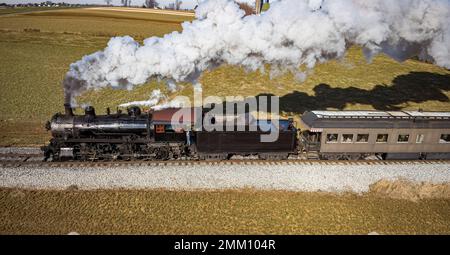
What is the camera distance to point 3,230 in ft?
43.2

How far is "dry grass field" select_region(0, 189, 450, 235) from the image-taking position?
538 inches

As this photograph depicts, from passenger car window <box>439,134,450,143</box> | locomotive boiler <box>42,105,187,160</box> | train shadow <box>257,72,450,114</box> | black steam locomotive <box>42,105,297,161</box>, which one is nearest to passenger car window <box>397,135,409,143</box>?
passenger car window <box>439,134,450,143</box>

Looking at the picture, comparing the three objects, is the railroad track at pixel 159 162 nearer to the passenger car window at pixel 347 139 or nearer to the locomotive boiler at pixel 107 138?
the locomotive boiler at pixel 107 138

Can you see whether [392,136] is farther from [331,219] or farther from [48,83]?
[48,83]

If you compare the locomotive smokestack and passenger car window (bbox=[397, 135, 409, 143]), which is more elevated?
the locomotive smokestack

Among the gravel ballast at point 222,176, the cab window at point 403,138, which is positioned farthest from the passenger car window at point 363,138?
the cab window at point 403,138

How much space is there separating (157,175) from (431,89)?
37601 millimetres

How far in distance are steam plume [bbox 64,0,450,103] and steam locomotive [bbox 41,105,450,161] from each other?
2.39 meters

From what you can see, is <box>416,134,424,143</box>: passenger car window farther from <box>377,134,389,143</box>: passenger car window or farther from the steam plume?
the steam plume

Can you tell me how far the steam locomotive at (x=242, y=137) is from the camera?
18.6m

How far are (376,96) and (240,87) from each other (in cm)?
1559

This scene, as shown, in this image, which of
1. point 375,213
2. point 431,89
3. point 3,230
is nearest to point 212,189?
point 375,213

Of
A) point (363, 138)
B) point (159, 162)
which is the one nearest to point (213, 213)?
point (159, 162)

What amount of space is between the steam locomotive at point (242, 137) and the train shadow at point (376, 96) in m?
12.0
